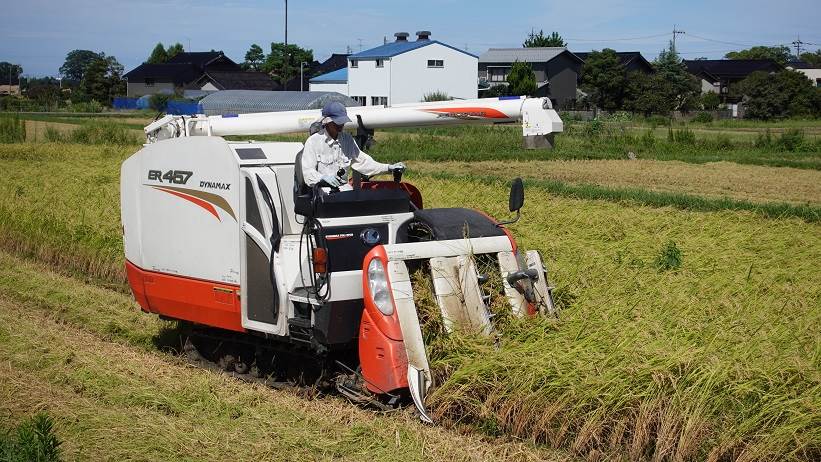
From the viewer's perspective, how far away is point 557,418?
7238 mm

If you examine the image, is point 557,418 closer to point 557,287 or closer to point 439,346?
point 439,346

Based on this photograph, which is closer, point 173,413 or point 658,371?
point 658,371

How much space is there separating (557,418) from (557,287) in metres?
2.25

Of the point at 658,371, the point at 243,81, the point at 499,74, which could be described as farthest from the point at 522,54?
the point at 658,371

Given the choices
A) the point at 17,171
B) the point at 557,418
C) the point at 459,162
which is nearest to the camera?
the point at 557,418

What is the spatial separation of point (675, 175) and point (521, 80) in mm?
47595

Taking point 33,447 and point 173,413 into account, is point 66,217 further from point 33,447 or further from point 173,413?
point 33,447

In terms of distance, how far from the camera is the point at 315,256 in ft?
26.4

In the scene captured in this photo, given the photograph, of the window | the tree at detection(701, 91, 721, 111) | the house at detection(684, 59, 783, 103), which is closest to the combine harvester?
the tree at detection(701, 91, 721, 111)

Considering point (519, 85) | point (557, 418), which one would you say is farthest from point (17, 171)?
point (519, 85)

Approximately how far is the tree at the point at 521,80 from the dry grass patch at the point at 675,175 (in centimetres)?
4132

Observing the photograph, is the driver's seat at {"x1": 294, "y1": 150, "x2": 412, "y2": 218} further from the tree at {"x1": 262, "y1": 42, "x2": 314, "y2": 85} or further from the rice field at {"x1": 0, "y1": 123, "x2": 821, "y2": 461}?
the tree at {"x1": 262, "y1": 42, "x2": 314, "y2": 85}

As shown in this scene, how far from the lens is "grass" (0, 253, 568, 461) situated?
22.9ft

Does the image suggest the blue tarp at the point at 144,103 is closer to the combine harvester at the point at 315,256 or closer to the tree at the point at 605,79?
the tree at the point at 605,79
